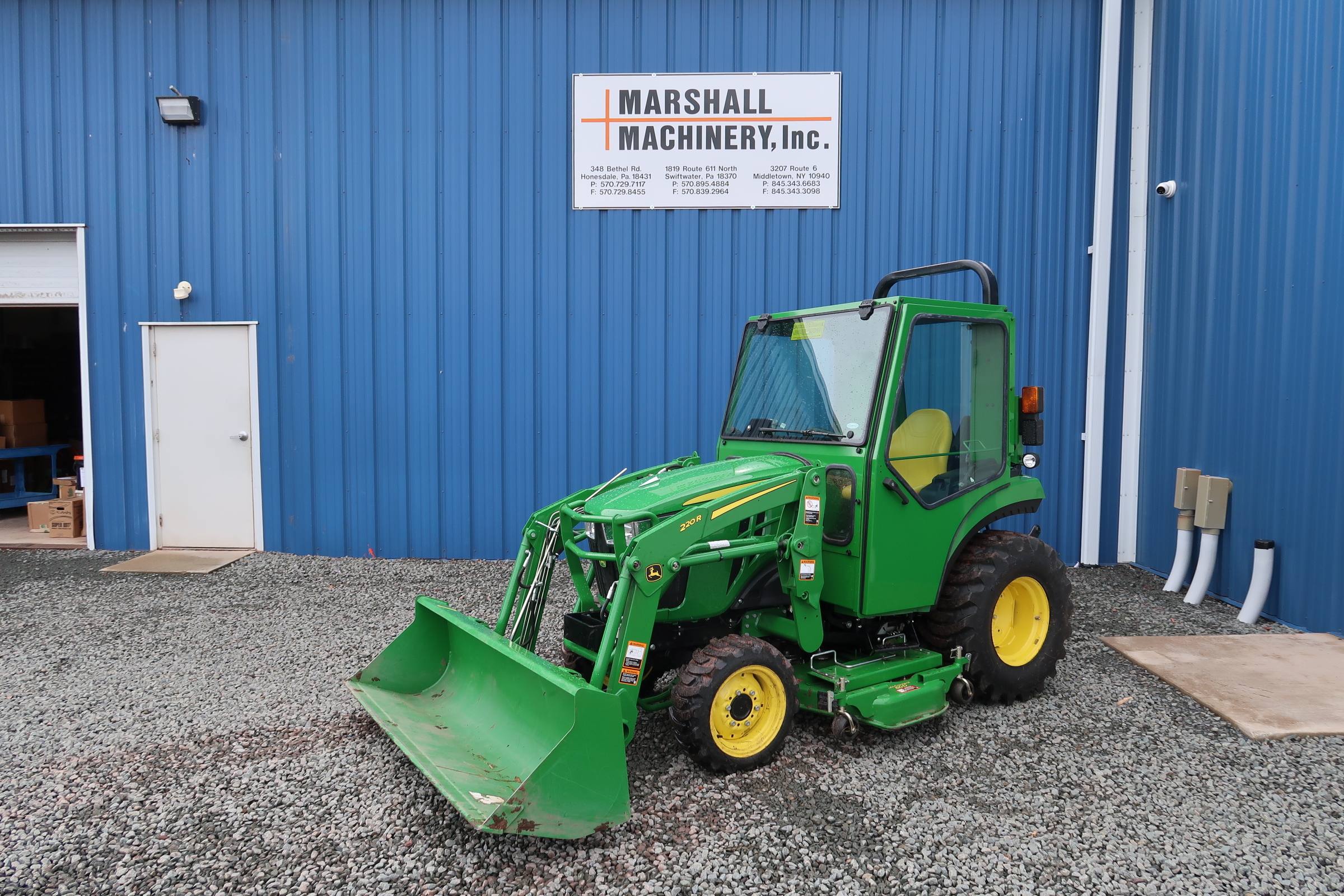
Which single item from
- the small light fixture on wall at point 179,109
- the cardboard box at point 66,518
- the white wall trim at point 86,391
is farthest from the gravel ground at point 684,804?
the small light fixture on wall at point 179,109

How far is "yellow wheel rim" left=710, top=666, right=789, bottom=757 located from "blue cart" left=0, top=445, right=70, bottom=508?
9763mm

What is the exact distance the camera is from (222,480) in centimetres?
788

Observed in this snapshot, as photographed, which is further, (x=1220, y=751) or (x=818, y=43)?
(x=818, y=43)

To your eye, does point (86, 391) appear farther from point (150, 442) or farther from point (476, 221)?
point (476, 221)

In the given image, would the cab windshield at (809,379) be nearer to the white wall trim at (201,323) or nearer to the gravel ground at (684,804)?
the gravel ground at (684,804)

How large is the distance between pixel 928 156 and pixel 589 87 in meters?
3.16

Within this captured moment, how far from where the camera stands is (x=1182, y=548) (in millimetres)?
6434

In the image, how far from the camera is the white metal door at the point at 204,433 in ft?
25.6

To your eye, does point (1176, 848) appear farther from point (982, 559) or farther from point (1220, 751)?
point (982, 559)

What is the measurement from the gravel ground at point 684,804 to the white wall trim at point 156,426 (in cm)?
306

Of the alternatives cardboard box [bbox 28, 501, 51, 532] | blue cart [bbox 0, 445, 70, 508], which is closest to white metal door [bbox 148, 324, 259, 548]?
cardboard box [bbox 28, 501, 51, 532]

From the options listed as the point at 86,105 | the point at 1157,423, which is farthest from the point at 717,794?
the point at 86,105

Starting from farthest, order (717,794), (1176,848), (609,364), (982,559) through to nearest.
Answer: (609,364) < (982,559) < (717,794) < (1176,848)

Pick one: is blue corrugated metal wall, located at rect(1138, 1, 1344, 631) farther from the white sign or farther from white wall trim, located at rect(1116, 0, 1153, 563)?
the white sign
